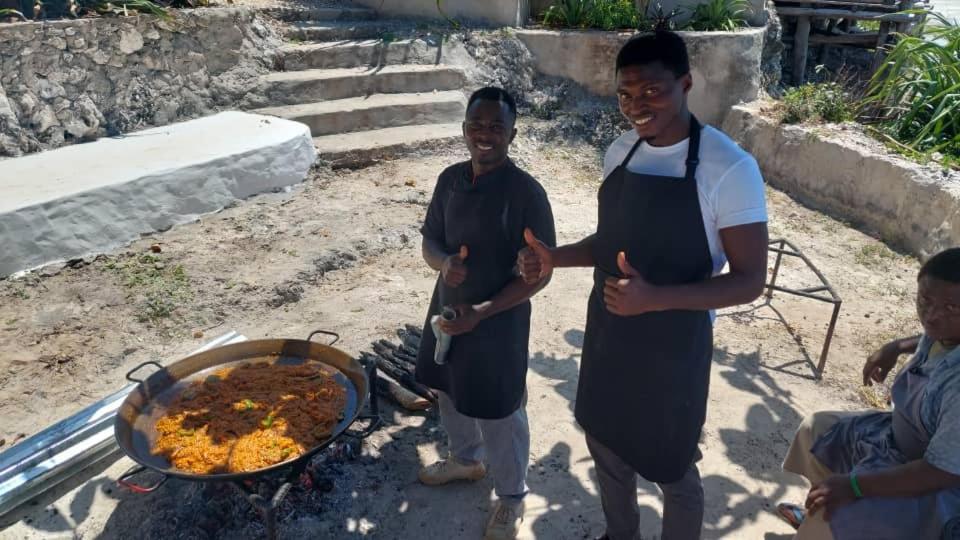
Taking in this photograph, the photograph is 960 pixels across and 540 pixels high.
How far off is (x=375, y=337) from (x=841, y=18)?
10.3 metres

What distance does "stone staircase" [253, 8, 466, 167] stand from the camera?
7.11 metres

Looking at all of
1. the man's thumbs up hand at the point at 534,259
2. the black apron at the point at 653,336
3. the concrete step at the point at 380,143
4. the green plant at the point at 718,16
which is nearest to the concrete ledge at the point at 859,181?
the green plant at the point at 718,16

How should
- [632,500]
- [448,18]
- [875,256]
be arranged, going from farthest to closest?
[448,18] → [875,256] → [632,500]

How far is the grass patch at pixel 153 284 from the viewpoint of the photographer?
4.41m

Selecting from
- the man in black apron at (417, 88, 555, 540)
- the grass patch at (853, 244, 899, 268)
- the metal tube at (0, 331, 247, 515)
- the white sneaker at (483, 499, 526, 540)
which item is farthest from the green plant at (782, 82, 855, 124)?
the metal tube at (0, 331, 247, 515)

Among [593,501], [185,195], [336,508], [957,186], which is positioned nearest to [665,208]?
[593,501]

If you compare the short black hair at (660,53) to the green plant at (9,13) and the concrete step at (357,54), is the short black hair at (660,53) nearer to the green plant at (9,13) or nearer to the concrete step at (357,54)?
the green plant at (9,13)

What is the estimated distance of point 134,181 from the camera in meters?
5.04

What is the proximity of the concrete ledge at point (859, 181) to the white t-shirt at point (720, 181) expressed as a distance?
4660 millimetres

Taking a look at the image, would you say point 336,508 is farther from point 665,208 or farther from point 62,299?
point 62,299

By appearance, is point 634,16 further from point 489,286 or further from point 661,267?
point 661,267

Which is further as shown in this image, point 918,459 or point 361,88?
point 361,88

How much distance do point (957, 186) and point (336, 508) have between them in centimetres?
575

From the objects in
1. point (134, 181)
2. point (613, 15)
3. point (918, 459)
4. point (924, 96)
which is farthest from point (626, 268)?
point (613, 15)
